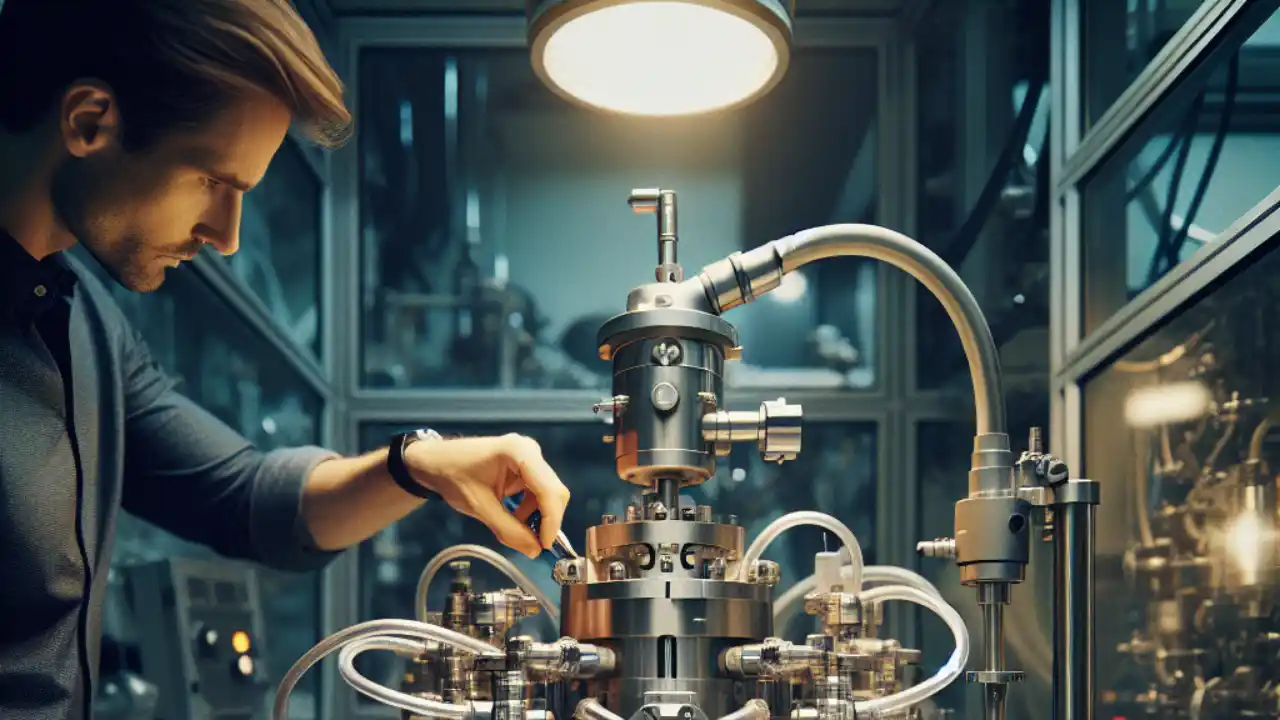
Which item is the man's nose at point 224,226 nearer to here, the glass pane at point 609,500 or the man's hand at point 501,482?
the man's hand at point 501,482

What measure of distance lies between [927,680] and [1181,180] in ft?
2.26

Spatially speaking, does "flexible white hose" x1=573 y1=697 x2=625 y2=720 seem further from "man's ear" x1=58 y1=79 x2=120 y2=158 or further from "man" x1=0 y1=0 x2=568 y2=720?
"man's ear" x1=58 y1=79 x2=120 y2=158

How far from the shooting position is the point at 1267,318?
1297 millimetres

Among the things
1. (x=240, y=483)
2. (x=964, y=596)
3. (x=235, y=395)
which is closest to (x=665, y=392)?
(x=240, y=483)

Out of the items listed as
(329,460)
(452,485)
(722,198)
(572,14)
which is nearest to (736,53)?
(572,14)

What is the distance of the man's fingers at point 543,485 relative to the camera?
126 cm

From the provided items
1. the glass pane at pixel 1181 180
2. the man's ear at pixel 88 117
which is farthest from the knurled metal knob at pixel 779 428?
the man's ear at pixel 88 117

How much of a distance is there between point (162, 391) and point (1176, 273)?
1.08 meters

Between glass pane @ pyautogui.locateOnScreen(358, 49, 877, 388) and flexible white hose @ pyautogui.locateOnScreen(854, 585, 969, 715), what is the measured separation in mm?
933

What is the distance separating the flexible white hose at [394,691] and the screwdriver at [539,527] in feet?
0.48

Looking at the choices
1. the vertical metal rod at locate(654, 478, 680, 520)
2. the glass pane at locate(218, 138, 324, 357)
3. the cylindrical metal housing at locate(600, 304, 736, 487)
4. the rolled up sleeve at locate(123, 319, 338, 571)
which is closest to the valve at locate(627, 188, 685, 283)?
the cylindrical metal housing at locate(600, 304, 736, 487)

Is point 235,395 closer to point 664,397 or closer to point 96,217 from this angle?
point 96,217

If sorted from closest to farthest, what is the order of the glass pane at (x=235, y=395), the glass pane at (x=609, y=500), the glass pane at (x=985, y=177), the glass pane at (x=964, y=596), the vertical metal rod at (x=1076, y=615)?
the vertical metal rod at (x=1076, y=615) < the glass pane at (x=235, y=395) < the glass pane at (x=964, y=596) < the glass pane at (x=985, y=177) < the glass pane at (x=609, y=500)

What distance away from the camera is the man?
1.20 m
